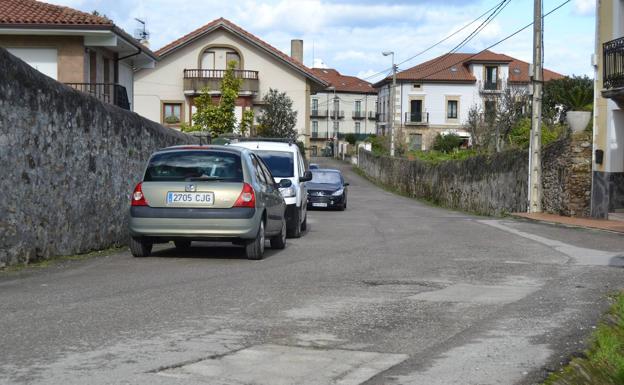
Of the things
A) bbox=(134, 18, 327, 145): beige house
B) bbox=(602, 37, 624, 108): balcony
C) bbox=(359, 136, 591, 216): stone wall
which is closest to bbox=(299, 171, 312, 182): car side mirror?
bbox=(602, 37, 624, 108): balcony

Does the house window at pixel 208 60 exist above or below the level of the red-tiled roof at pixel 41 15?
above

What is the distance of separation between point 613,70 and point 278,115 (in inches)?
1218

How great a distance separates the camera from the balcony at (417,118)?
88062 mm

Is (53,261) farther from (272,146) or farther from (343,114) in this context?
(343,114)

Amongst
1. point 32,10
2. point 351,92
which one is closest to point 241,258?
point 32,10

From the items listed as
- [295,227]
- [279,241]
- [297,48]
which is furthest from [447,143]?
[279,241]

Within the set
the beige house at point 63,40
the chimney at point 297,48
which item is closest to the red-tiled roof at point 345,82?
the chimney at point 297,48

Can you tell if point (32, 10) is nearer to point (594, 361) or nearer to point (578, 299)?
point (578, 299)

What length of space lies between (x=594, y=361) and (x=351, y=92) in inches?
4704

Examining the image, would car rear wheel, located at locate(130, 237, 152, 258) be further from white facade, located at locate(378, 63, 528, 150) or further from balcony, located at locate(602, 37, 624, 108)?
white facade, located at locate(378, 63, 528, 150)

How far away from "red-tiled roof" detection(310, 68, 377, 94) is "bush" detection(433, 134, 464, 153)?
41361 mm

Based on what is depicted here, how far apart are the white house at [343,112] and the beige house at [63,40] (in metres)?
94.1

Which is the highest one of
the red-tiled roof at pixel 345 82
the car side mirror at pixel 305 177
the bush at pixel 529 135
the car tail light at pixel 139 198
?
the red-tiled roof at pixel 345 82

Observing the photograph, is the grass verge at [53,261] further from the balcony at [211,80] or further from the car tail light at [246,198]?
the balcony at [211,80]
